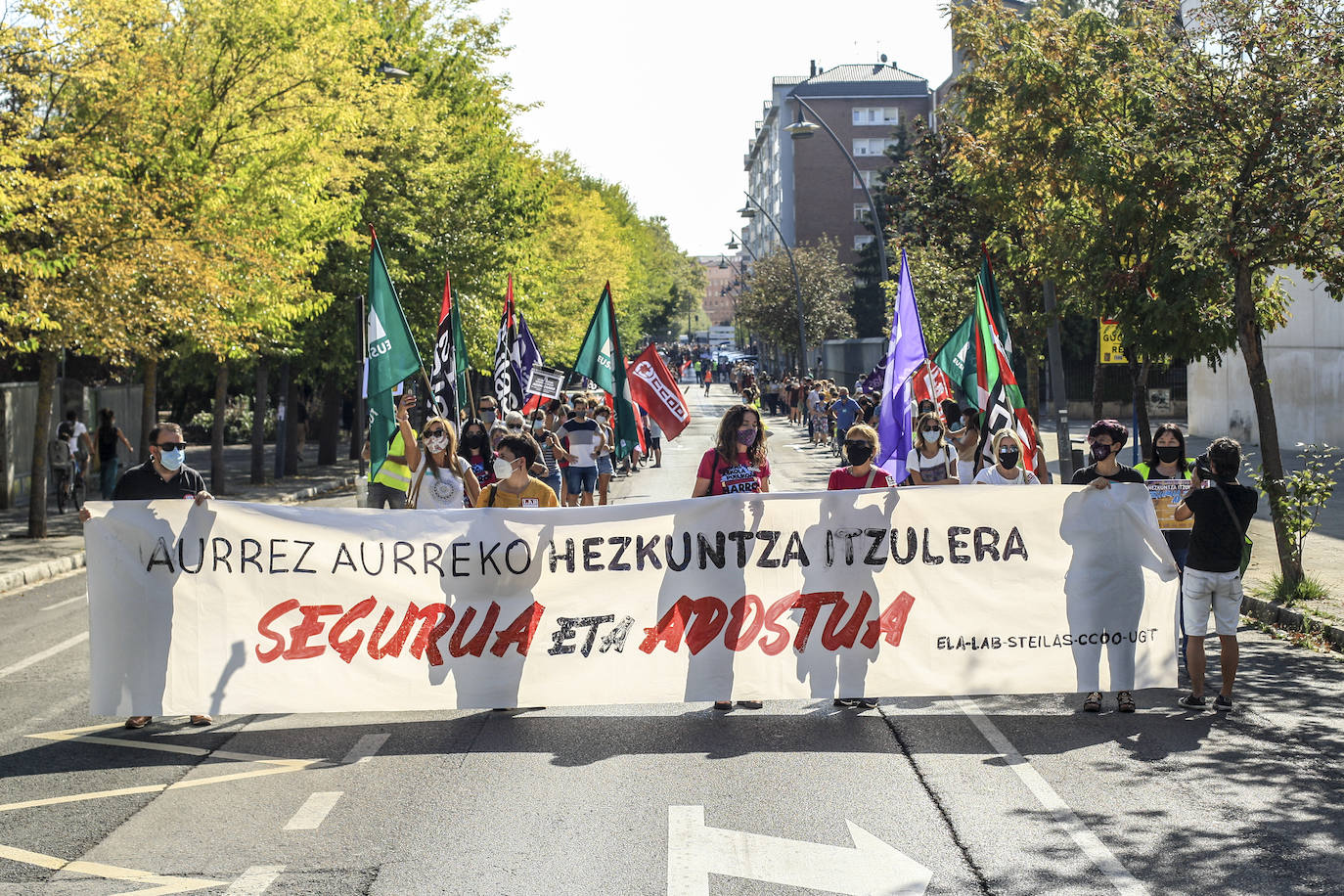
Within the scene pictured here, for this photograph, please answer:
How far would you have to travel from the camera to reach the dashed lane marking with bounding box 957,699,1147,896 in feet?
18.4

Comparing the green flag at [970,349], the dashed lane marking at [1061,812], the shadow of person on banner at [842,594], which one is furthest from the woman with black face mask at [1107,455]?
the green flag at [970,349]

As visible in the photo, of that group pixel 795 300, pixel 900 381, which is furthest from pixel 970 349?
pixel 795 300

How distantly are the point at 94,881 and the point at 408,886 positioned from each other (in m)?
1.30

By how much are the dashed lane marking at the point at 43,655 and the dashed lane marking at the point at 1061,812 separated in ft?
22.6

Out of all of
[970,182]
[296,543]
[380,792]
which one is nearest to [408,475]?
[296,543]

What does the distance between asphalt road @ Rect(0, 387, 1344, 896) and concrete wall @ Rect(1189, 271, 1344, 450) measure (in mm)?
19478

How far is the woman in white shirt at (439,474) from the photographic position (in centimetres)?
1000

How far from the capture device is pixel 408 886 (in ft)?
18.5

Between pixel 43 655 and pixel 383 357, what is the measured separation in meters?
3.62

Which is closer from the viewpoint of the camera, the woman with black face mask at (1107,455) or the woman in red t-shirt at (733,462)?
the woman with black face mask at (1107,455)

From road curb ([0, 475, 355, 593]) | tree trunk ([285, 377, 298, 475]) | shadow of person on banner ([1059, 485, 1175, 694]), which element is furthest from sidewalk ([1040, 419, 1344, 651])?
tree trunk ([285, 377, 298, 475])

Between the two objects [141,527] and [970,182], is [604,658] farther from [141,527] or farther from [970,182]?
[970,182]

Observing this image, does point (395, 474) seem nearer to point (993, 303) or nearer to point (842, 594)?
point (842, 594)

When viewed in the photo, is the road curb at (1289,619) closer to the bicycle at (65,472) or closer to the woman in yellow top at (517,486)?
the woman in yellow top at (517,486)
